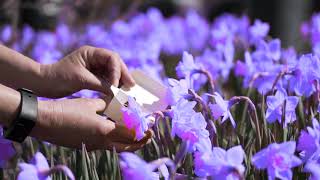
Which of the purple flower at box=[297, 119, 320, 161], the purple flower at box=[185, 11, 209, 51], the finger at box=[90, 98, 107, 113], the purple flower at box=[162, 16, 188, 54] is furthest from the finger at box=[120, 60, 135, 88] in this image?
the purple flower at box=[185, 11, 209, 51]

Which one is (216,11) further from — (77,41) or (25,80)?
(25,80)

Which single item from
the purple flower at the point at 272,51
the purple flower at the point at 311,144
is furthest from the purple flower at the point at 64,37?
the purple flower at the point at 311,144

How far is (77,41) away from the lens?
4.63 m

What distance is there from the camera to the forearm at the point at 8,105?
170cm

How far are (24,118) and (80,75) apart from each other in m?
0.47

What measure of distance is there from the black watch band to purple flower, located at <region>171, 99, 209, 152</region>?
0.39 metres

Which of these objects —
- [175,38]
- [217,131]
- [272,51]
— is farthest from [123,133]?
[175,38]

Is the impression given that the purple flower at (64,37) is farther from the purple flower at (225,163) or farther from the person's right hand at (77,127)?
the purple flower at (225,163)

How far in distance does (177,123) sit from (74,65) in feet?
1.89

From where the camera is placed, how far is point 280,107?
1.99 metres

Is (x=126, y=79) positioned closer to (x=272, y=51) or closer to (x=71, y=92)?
(x=71, y=92)

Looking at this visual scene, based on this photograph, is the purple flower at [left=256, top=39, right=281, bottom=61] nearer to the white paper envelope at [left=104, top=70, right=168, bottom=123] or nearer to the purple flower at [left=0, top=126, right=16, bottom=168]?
the white paper envelope at [left=104, top=70, right=168, bottom=123]

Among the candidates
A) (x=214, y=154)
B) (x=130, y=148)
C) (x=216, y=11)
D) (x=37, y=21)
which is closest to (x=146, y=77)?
(x=130, y=148)

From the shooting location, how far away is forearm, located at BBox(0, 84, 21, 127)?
170cm
